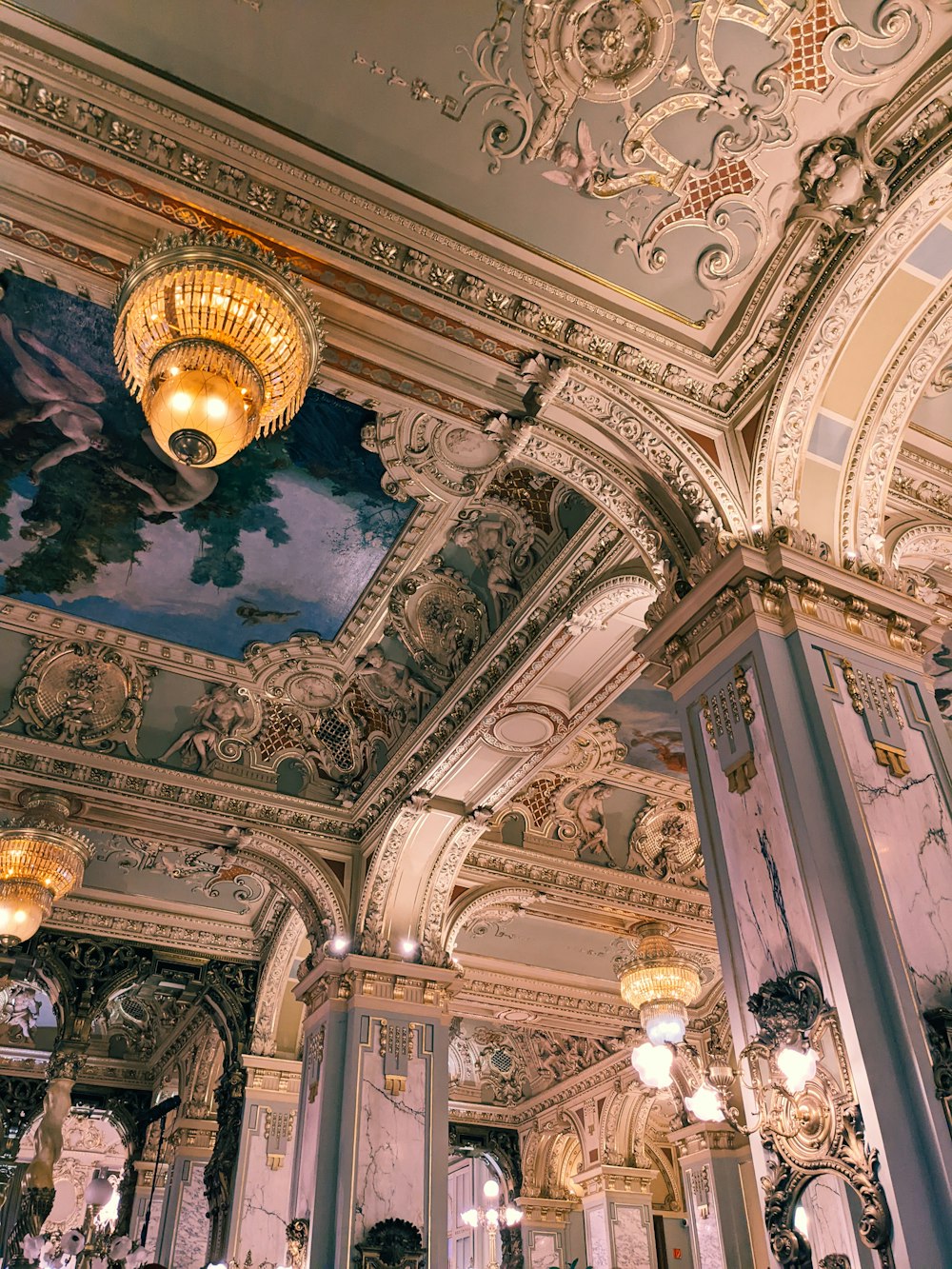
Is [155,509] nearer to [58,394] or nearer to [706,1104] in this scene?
[58,394]

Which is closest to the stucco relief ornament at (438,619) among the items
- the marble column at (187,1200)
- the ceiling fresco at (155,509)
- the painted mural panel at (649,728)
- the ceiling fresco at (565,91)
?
the ceiling fresco at (155,509)

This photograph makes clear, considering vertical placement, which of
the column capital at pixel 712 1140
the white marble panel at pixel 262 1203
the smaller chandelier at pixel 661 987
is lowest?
the white marble panel at pixel 262 1203

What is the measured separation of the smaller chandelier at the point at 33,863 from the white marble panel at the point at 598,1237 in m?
10.5

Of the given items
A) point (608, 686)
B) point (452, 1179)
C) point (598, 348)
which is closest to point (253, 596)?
point (608, 686)

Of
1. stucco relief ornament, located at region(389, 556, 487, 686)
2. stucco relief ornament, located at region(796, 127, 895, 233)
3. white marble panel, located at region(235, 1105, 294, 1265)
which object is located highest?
stucco relief ornament, located at region(389, 556, 487, 686)

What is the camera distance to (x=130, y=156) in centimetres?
491

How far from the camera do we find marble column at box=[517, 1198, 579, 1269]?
16.7m

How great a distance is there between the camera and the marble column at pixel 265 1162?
37.7 ft

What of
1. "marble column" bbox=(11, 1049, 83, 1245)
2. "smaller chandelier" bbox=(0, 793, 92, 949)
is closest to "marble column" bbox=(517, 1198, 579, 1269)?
"marble column" bbox=(11, 1049, 83, 1245)

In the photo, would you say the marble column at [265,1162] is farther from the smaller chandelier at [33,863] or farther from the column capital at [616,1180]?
the column capital at [616,1180]

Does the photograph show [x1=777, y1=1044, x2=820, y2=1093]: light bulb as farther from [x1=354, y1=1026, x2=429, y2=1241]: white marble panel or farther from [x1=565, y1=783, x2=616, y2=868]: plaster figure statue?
[x1=565, y1=783, x2=616, y2=868]: plaster figure statue

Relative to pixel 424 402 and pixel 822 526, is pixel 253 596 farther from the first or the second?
pixel 822 526

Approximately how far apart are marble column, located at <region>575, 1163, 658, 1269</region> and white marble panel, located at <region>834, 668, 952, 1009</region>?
1288 cm

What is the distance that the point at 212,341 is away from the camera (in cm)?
437
